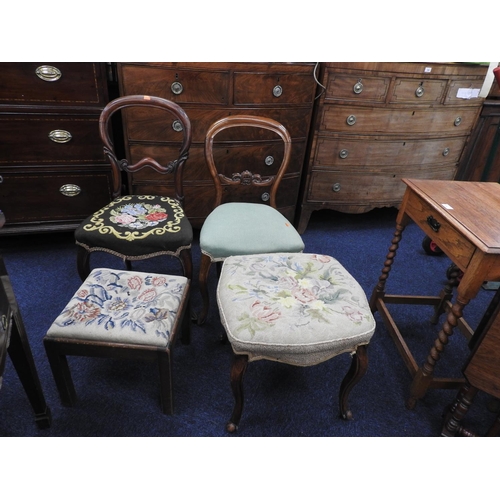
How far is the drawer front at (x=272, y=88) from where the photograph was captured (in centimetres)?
186

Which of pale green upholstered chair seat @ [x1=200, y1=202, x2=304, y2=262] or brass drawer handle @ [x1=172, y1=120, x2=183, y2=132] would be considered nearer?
pale green upholstered chair seat @ [x1=200, y1=202, x2=304, y2=262]

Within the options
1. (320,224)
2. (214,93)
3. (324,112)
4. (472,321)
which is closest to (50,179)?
(214,93)

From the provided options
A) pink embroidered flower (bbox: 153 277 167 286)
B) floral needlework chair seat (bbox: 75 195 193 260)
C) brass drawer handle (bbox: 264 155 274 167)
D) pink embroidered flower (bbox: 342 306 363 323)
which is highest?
brass drawer handle (bbox: 264 155 274 167)

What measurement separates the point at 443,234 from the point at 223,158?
1260mm

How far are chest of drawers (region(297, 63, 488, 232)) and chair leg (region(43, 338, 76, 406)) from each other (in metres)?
1.73

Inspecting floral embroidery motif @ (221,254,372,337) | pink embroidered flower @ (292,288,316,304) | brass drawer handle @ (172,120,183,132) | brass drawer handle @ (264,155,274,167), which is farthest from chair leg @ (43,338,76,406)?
brass drawer handle @ (264,155,274,167)

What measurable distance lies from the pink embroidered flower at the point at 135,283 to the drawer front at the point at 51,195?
937mm

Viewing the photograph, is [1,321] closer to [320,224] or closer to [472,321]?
[472,321]

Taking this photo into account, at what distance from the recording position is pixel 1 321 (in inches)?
33.3

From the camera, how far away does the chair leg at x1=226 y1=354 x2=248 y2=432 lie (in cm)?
104

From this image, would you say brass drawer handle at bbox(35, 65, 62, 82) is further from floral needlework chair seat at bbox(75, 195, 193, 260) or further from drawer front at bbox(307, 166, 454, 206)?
drawer front at bbox(307, 166, 454, 206)

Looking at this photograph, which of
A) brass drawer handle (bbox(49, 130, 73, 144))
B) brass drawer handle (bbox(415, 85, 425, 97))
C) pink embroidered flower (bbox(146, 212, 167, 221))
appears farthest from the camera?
brass drawer handle (bbox(415, 85, 425, 97))

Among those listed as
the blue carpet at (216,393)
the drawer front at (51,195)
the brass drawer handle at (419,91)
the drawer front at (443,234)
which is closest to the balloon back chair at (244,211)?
the blue carpet at (216,393)

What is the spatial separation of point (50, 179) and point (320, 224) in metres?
1.86
